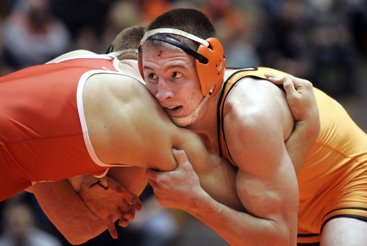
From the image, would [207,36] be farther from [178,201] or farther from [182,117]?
[178,201]

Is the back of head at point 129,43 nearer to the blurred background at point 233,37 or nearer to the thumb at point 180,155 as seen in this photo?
the thumb at point 180,155

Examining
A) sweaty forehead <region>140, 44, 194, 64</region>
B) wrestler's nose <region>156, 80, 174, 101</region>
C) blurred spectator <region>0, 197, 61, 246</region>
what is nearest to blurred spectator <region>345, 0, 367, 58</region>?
blurred spectator <region>0, 197, 61, 246</region>

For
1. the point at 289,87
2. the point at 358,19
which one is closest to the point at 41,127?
the point at 289,87

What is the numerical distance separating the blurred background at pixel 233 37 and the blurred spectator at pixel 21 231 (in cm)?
39

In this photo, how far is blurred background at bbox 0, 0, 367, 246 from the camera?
281 inches

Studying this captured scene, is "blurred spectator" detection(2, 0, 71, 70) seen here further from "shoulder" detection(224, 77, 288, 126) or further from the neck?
"shoulder" detection(224, 77, 288, 126)

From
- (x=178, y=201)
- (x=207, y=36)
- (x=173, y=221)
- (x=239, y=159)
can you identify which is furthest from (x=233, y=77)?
(x=173, y=221)

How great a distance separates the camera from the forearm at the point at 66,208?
12.5ft

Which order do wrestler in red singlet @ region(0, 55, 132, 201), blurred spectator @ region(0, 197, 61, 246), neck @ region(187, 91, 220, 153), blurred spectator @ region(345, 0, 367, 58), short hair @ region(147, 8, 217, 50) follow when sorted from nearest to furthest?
wrestler in red singlet @ region(0, 55, 132, 201) → short hair @ region(147, 8, 217, 50) → neck @ region(187, 91, 220, 153) → blurred spectator @ region(0, 197, 61, 246) → blurred spectator @ region(345, 0, 367, 58)

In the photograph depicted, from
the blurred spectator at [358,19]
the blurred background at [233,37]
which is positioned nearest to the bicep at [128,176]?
the blurred background at [233,37]

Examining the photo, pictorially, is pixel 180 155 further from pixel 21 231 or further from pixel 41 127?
pixel 21 231

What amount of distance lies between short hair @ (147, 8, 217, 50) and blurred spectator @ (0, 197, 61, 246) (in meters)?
3.50

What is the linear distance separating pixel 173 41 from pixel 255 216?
114cm

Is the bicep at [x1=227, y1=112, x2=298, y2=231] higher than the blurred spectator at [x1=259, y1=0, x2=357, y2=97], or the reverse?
the bicep at [x1=227, y1=112, x2=298, y2=231]
